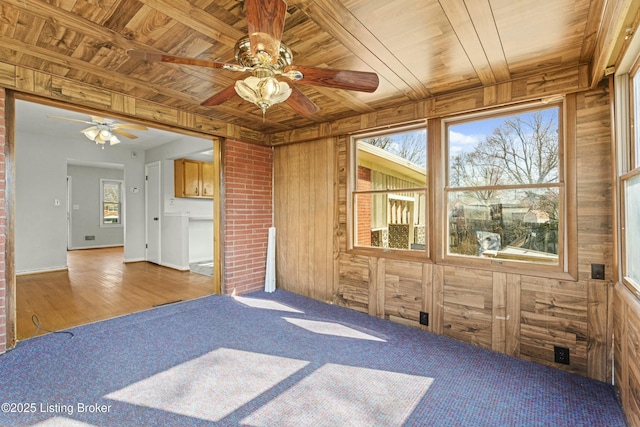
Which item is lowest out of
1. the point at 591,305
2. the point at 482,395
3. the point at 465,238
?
the point at 482,395

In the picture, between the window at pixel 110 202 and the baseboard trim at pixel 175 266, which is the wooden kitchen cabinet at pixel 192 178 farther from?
the window at pixel 110 202

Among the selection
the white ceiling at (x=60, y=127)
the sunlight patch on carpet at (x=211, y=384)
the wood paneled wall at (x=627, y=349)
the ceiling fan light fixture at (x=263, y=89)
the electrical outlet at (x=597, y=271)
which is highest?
the white ceiling at (x=60, y=127)

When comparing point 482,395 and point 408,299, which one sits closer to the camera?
point 482,395

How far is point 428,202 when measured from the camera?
3043 mm

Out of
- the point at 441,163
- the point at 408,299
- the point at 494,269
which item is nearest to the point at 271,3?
the point at 441,163

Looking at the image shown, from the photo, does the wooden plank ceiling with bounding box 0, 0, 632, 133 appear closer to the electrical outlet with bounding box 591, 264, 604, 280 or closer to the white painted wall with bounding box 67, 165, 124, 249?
the electrical outlet with bounding box 591, 264, 604, 280

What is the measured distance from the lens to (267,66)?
172cm

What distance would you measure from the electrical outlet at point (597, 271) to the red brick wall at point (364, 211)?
1981 millimetres

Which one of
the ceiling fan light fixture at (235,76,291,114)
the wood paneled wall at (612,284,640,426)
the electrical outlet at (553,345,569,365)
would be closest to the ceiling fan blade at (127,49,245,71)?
the ceiling fan light fixture at (235,76,291,114)

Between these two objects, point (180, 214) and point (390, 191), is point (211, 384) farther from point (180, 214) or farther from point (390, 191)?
point (180, 214)

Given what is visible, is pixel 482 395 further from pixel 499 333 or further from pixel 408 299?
pixel 408 299

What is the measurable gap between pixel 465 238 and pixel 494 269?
37cm

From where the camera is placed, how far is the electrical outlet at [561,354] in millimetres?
2275

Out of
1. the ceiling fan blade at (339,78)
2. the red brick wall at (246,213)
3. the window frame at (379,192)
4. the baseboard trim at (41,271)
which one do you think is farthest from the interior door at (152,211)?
the ceiling fan blade at (339,78)
